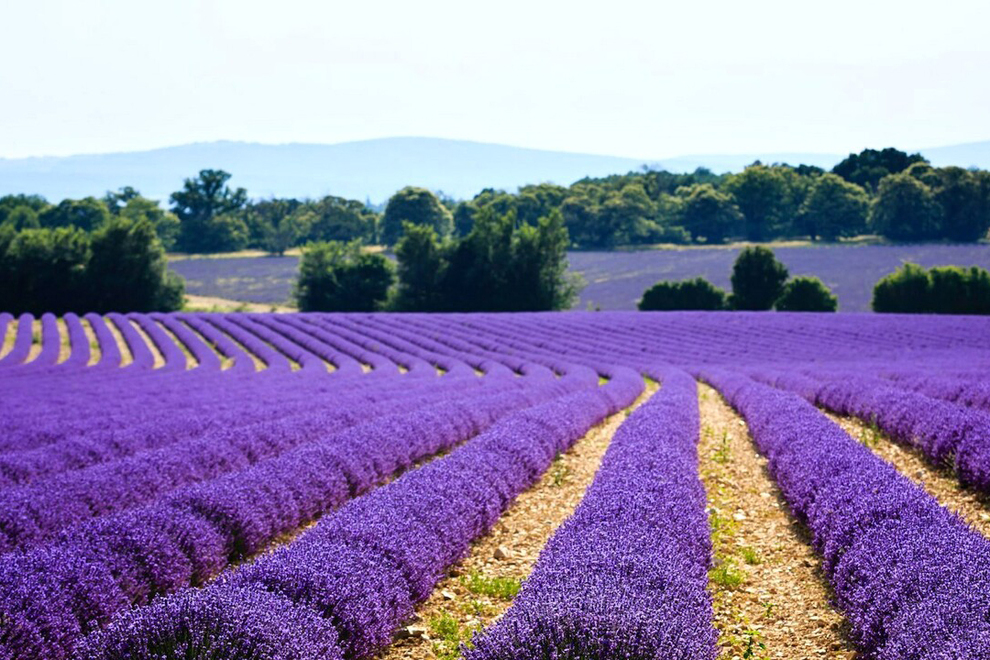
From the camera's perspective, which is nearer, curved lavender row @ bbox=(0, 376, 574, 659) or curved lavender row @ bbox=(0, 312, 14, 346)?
curved lavender row @ bbox=(0, 376, 574, 659)

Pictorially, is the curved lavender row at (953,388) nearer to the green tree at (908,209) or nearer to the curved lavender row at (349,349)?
the curved lavender row at (349,349)

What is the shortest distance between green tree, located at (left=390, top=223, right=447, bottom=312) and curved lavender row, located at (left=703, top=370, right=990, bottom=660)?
46.1 m

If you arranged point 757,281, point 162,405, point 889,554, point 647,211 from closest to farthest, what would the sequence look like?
point 889,554, point 162,405, point 757,281, point 647,211

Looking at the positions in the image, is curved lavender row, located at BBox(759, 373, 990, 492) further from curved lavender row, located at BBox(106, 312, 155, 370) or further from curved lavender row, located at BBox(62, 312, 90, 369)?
curved lavender row, located at BBox(62, 312, 90, 369)

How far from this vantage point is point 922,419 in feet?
28.7

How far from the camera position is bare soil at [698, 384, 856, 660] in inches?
176

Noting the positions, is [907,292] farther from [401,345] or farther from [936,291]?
[401,345]

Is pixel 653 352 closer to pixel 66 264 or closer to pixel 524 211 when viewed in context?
pixel 66 264

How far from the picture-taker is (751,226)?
3398 inches

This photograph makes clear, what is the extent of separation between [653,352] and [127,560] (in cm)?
2206

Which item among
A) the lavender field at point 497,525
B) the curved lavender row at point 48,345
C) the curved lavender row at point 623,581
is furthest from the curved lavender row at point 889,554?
the curved lavender row at point 48,345

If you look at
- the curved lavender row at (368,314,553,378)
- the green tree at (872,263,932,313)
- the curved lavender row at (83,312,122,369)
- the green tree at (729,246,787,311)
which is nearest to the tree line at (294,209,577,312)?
the green tree at (729,246,787,311)

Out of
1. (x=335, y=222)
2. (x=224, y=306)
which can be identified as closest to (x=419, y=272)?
(x=224, y=306)

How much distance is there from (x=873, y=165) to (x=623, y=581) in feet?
316
